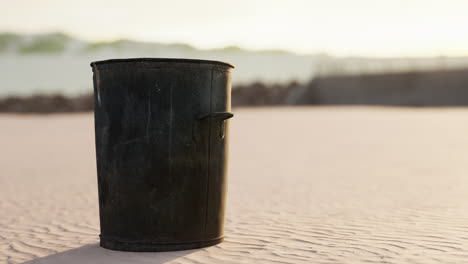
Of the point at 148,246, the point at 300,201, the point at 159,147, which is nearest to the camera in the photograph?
the point at 159,147

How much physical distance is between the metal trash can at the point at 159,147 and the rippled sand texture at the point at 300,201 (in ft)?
0.74

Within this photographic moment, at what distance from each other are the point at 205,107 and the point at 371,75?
35.3m

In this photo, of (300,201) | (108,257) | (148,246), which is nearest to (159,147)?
(148,246)

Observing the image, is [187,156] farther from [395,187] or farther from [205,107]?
[395,187]

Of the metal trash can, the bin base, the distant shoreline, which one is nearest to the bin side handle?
the metal trash can

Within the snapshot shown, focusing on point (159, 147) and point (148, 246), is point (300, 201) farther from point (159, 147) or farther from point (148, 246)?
point (159, 147)

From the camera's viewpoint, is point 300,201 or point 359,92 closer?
point 300,201

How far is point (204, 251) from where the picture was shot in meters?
5.44

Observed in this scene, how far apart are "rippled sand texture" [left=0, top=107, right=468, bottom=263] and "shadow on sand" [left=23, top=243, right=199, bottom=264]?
0.05ft

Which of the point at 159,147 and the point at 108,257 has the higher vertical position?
the point at 159,147

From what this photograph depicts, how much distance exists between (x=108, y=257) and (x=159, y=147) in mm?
936

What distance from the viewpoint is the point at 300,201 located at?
850cm

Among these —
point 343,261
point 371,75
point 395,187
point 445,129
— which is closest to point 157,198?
point 343,261

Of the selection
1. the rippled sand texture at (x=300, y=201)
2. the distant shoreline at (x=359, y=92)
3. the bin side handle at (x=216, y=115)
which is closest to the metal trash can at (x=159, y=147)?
the bin side handle at (x=216, y=115)
